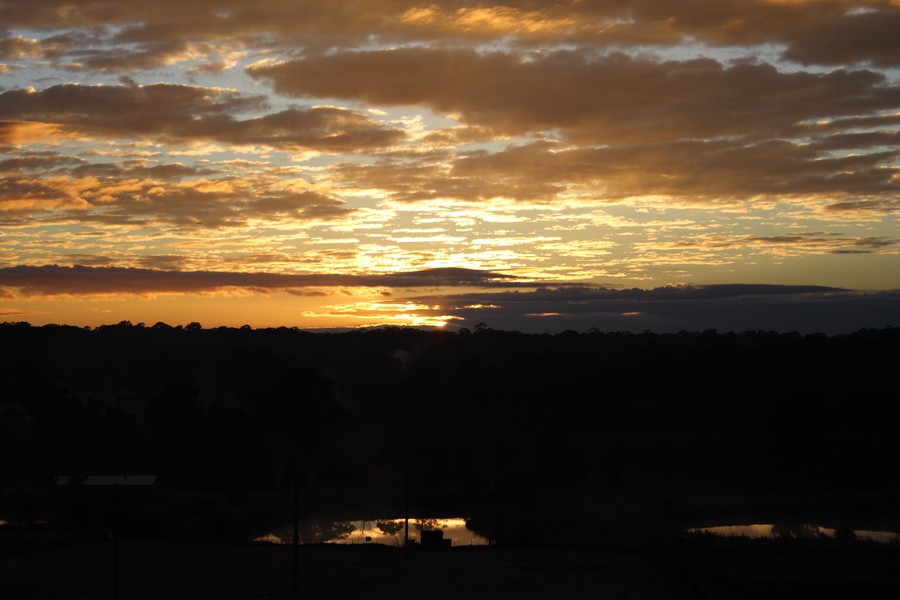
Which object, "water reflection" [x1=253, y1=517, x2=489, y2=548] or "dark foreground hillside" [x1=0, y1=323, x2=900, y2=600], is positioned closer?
"dark foreground hillside" [x1=0, y1=323, x2=900, y2=600]

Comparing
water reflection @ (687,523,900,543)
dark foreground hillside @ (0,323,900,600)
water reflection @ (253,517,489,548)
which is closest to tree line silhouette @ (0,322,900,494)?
dark foreground hillside @ (0,323,900,600)

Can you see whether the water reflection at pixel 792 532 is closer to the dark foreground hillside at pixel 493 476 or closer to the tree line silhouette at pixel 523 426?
the dark foreground hillside at pixel 493 476

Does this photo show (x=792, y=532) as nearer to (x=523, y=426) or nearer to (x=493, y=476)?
(x=493, y=476)

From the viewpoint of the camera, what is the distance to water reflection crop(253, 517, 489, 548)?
66.4 m

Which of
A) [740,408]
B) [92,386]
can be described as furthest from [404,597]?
[92,386]

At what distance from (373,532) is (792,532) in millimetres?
29997

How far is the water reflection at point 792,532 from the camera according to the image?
63.3m

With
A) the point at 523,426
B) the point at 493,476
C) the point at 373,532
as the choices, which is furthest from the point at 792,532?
the point at 523,426

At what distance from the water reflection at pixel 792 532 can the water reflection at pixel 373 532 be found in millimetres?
16759

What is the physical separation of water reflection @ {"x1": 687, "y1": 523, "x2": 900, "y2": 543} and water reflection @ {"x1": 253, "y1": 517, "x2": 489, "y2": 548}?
55.0 ft

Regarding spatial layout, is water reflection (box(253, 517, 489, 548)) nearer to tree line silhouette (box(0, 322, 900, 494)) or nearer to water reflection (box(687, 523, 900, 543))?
tree line silhouette (box(0, 322, 900, 494))

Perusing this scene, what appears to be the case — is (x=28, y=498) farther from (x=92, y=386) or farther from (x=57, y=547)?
(x=92, y=386)

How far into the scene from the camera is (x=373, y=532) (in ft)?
236

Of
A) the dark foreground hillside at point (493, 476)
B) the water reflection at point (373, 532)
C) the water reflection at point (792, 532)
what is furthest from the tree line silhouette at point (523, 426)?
the water reflection at point (792, 532)
